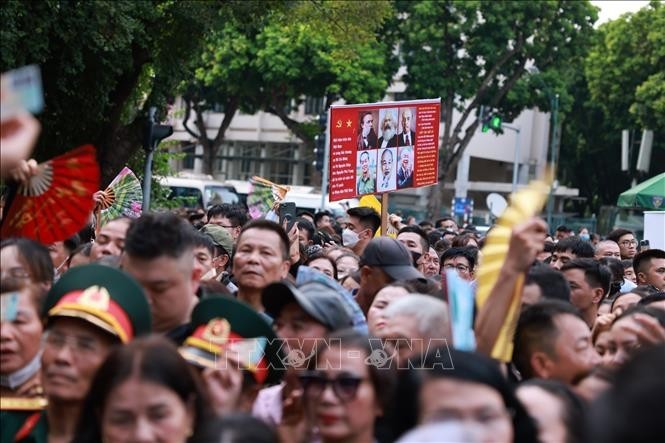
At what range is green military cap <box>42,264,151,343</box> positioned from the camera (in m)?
4.31

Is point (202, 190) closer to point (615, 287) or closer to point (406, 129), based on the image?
point (406, 129)

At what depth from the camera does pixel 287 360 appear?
5.00 meters

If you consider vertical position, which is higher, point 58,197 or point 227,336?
point 58,197

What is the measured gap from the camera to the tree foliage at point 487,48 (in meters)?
38.3

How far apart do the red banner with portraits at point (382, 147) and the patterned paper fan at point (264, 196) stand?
730mm

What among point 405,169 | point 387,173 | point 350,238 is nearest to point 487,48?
point 350,238

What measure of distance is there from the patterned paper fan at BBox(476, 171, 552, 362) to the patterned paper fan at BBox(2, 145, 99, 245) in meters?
1.57

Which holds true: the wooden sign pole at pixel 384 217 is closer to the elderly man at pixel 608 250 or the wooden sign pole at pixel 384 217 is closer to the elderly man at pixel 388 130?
the elderly man at pixel 388 130

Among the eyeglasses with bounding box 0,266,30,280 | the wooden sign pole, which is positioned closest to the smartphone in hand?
the wooden sign pole

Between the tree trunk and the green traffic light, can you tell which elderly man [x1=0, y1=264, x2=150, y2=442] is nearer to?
the tree trunk

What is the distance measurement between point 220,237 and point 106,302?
5378 millimetres

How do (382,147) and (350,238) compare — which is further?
(350,238)

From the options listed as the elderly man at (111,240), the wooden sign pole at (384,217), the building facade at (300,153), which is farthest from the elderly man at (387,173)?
the building facade at (300,153)

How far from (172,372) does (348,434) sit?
0.60m
